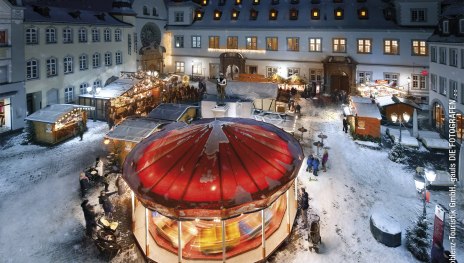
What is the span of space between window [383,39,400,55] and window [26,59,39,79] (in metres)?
38.9

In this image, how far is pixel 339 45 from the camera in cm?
4484

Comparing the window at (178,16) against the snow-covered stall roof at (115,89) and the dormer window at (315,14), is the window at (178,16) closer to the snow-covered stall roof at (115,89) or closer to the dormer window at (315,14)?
the dormer window at (315,14)

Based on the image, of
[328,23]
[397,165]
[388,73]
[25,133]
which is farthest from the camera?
[328,23]

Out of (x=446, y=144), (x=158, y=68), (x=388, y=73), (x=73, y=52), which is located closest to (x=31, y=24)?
(x=73, y=52)

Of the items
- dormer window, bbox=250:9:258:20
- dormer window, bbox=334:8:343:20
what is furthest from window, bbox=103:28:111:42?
dormer window, bbox=334:8:343:20

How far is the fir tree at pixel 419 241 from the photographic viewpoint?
45.4 feet

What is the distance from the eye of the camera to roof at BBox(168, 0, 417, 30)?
44.1 metres

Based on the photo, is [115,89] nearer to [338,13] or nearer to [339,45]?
[339,45]

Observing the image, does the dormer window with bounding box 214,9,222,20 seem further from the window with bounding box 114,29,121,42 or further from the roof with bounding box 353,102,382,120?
the roof with bounding box 353,102,382,120

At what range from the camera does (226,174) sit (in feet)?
45.3

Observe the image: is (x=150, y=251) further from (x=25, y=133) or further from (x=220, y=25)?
(x=220, y=25)

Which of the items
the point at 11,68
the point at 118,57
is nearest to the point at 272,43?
the point at 118,57

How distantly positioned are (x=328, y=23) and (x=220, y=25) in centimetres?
1584

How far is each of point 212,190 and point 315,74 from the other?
1454 inches
